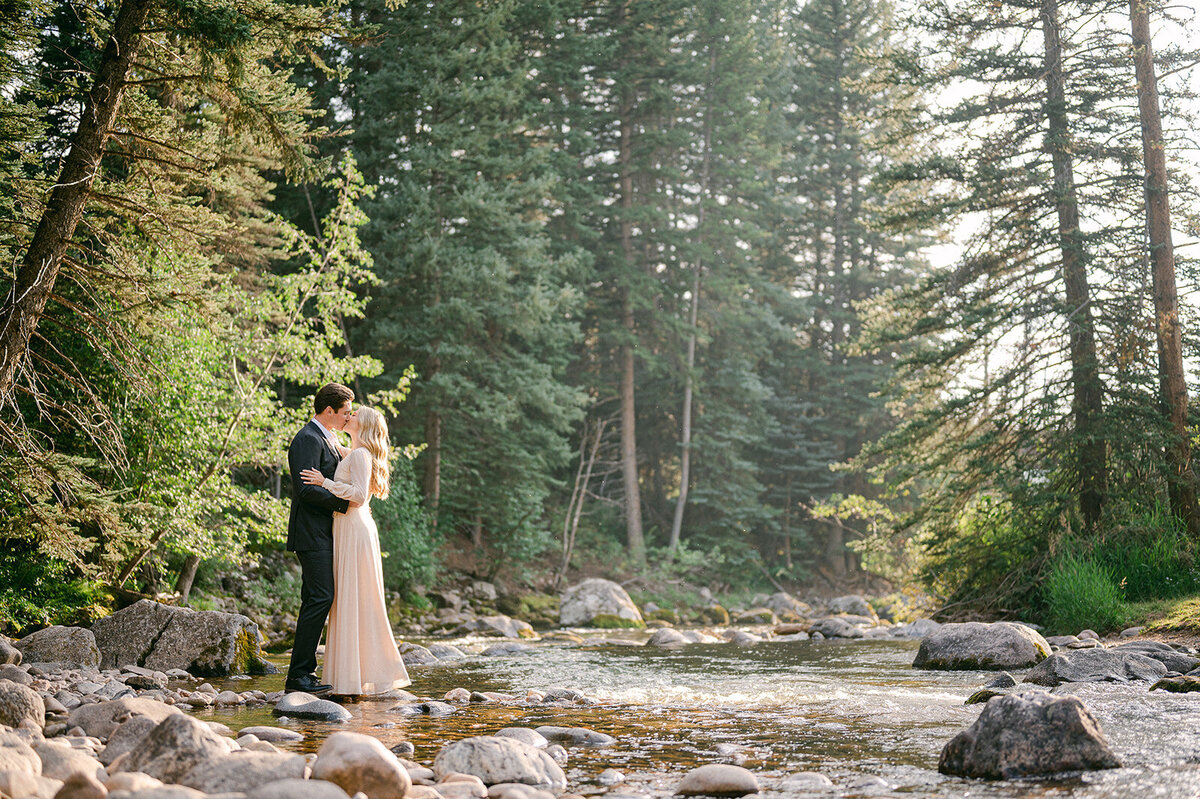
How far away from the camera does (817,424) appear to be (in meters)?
32.4

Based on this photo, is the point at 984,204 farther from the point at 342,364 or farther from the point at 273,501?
the point at 273,501

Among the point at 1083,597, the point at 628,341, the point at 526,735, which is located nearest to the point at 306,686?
the point at 526,735

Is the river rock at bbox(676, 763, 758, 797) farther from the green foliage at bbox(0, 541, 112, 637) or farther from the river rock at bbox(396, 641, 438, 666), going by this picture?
the green foliage at bbox(0, 541, 112, 637)

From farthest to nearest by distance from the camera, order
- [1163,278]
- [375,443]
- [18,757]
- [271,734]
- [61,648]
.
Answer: [1163,278] → [61,648] → [375,443] → [271,734] → [18,757]

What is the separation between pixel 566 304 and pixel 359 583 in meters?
15.9

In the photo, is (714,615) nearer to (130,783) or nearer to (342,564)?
(342,564)

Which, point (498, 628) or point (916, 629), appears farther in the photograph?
point (498, 628)

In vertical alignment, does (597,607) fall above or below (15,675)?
below

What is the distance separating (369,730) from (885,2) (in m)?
35.2

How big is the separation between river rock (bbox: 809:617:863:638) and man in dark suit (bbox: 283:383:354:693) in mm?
11072

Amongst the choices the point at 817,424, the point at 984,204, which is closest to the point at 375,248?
the point at 984,204

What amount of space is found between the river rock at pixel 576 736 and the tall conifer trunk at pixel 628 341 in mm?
20986

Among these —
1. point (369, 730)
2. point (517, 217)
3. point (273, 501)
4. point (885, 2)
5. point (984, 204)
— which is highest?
point (885, 2)

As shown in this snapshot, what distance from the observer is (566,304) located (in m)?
22.4
